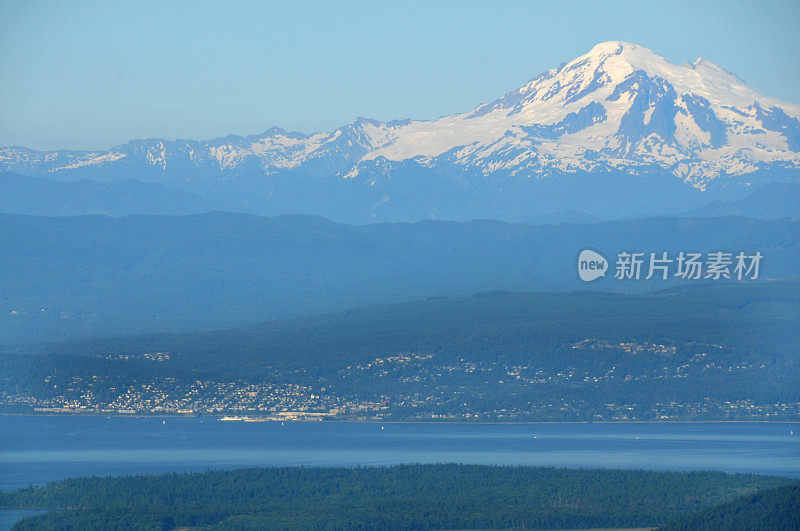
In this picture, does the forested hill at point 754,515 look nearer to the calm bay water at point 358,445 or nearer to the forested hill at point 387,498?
the forested hill at point 387,498

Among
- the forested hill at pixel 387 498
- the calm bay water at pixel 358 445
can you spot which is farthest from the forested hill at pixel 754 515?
the calm bay water at pixel 358 445

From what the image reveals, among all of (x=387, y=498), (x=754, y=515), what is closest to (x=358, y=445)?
(x=387, y=498)

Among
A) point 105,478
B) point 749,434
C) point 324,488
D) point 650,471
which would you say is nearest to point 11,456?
point 105,478

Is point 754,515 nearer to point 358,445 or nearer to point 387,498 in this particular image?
point 387,498

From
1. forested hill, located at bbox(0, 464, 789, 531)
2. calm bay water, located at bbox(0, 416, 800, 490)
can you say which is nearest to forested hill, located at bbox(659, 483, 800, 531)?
forested hill, located at bbox(0, 464, 789, 531)

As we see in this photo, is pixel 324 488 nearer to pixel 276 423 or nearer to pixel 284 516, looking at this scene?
pixel 284 516
